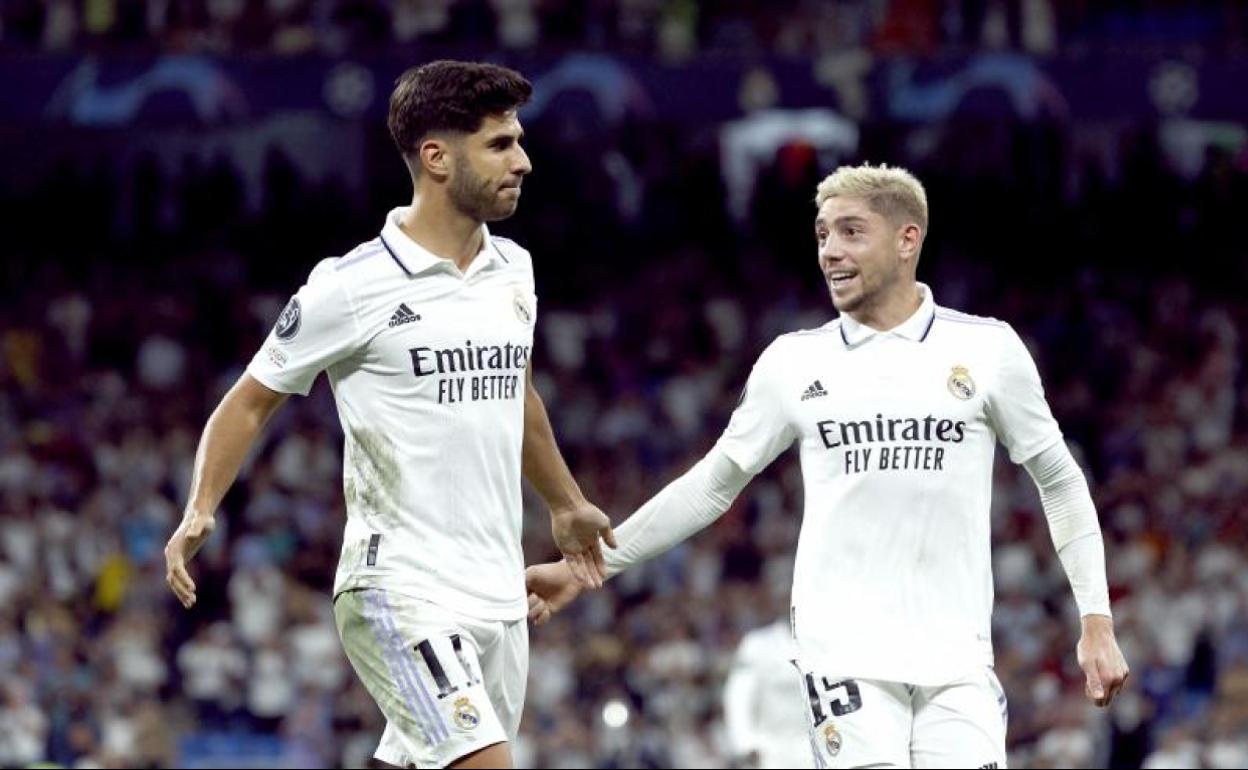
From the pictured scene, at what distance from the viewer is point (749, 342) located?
69.8 feet

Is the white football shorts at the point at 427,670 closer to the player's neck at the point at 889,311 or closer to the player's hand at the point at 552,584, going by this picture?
the player's hand at the point at 552,584

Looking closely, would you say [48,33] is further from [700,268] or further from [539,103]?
[700,268]

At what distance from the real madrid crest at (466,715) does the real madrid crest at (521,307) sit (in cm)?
108

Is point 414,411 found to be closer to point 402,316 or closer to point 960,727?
point 402,316

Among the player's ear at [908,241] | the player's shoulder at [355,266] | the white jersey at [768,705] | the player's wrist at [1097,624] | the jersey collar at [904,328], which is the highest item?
the player's shoulder at [355,266]

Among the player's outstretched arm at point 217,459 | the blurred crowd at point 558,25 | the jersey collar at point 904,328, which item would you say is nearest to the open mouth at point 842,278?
the jersey collar at point 904,328

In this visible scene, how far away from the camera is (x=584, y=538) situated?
7.44 m

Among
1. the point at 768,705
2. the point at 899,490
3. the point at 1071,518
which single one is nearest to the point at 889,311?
the point at 899,490

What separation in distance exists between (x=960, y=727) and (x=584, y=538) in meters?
1.30

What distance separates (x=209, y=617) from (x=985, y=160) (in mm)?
9059

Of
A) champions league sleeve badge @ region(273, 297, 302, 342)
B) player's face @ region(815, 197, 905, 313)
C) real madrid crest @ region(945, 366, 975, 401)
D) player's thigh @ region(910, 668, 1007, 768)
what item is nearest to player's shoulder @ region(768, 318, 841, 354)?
player's face @ region(815, 197, 905, 313)

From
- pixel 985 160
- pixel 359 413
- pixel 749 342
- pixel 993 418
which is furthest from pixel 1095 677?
pixel 985 160

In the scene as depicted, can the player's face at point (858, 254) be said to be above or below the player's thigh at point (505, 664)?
above

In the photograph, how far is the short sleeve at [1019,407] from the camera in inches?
278
